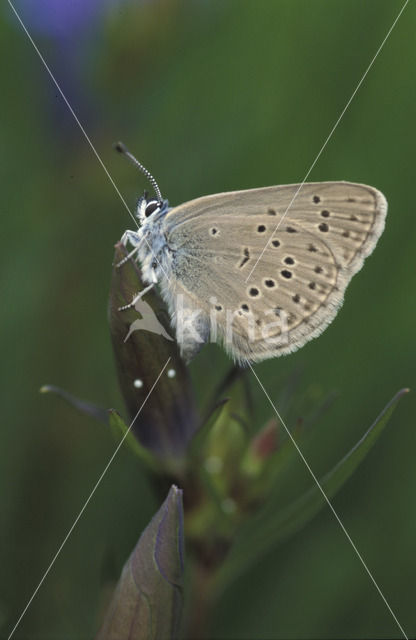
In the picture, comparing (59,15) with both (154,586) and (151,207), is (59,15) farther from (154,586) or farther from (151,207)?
(154,586)

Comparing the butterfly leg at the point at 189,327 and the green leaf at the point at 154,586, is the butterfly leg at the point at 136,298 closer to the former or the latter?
the butterfly leg at the point at 189,327

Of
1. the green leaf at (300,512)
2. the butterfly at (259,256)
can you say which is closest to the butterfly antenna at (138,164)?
the butterfly at (259,256)

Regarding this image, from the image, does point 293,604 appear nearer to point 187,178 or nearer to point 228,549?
point 228,549

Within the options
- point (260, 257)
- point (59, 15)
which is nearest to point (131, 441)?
point (260, 257)

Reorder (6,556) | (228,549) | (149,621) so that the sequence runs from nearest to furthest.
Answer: (149,621)
(228,549)
(6,556)

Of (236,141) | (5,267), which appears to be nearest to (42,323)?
(5,267)

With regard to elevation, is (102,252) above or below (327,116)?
below

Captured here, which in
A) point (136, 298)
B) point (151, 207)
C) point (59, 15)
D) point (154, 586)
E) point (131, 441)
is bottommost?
point (154, 586)
